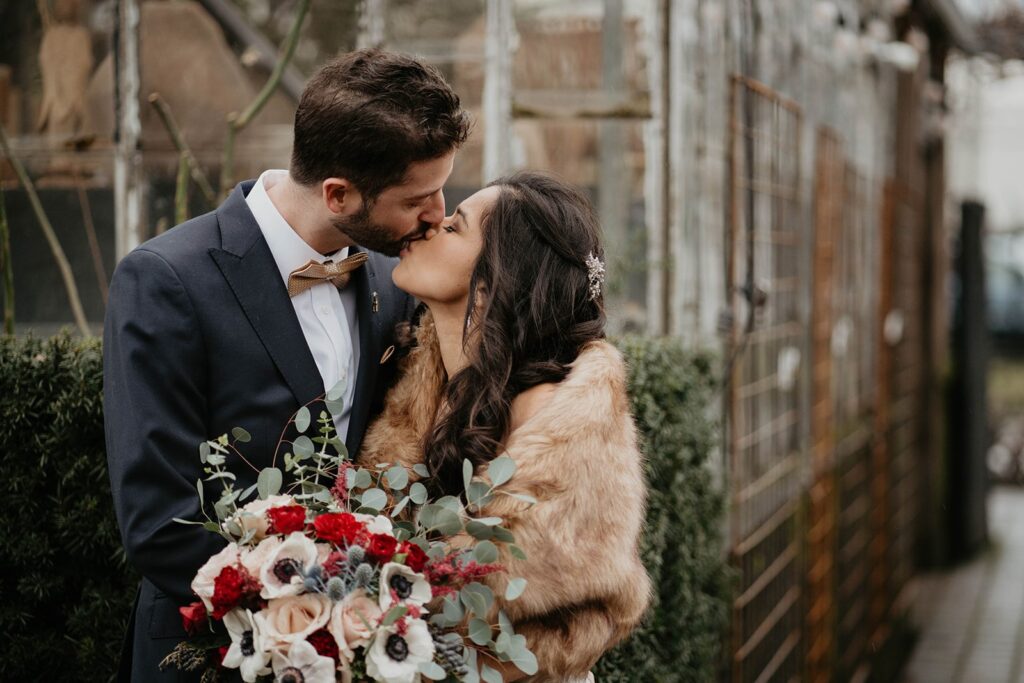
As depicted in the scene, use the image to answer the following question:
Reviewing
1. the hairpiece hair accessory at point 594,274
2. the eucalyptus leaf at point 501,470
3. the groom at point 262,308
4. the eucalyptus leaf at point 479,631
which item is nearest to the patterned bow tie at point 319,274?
the groom at point 262,308

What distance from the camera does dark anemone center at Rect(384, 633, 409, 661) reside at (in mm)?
1868

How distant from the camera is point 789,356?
605 centimetres

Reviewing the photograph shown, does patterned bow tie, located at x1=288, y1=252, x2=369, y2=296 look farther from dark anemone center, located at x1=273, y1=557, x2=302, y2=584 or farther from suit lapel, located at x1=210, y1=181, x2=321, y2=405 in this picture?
dark anemone center, located at x1=273, y1=557, x2=302, y2=584

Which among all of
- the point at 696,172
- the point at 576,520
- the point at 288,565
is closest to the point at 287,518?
the point at 288,565

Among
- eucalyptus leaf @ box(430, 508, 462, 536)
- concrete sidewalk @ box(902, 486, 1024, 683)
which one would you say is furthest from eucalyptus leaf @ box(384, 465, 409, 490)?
concrete sidewalk @ box(902, 486, 1024, 683)

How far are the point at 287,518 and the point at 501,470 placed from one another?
42 centimetres

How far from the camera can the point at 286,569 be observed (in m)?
1.88

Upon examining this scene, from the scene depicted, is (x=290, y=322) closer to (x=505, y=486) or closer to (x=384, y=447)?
(x=384, y=447)

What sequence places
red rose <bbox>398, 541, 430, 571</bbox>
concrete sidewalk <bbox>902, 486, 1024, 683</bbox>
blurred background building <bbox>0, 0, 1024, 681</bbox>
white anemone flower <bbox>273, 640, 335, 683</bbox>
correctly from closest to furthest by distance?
white anemone flower <bbox>273, 640, 335, 683</bbox> → red rose <bbox>398, 541, 430, 571</bbox> → blurred background building <bbox>0, 0, 1024, 681</bbox> → concrete sidewalk <bbox>902, 486, 1024, 683</bbox>

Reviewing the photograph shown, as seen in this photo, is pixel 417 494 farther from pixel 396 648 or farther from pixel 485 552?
pixel 396 648

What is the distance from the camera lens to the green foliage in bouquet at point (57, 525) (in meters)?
2.84

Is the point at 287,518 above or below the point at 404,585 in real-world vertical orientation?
above

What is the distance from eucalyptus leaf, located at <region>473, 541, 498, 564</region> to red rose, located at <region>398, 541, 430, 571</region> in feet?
0.38

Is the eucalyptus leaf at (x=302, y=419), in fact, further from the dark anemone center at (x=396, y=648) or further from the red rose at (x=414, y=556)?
the dark anemone center at (x=396, y=648)
